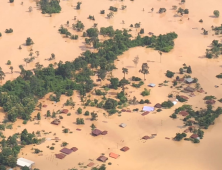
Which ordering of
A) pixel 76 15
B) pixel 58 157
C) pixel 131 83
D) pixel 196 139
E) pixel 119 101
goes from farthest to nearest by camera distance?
pixel 76 15
pixel 131 83
pixel 119 101
pixel 196 139
pixel 58 157

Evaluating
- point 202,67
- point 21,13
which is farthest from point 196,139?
point 21,13

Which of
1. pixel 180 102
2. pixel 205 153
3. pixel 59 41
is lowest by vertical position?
pixel 205 153

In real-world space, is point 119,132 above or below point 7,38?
below

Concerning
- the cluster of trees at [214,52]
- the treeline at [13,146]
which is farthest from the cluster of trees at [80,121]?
the cluster of trees at [214,52]

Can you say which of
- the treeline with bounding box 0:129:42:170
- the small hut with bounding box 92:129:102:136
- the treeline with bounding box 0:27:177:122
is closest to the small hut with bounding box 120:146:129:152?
the small hut with bounding box 92:129:102:136

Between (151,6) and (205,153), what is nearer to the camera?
(205,153)

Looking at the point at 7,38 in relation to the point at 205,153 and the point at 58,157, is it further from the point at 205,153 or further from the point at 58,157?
the point at 205,153

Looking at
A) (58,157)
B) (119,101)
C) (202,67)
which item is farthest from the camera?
(202,67)

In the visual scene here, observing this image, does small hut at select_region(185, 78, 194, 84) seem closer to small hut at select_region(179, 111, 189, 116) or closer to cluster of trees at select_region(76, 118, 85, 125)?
Answer: small hut at select_region(179, 111, 189, 116)
